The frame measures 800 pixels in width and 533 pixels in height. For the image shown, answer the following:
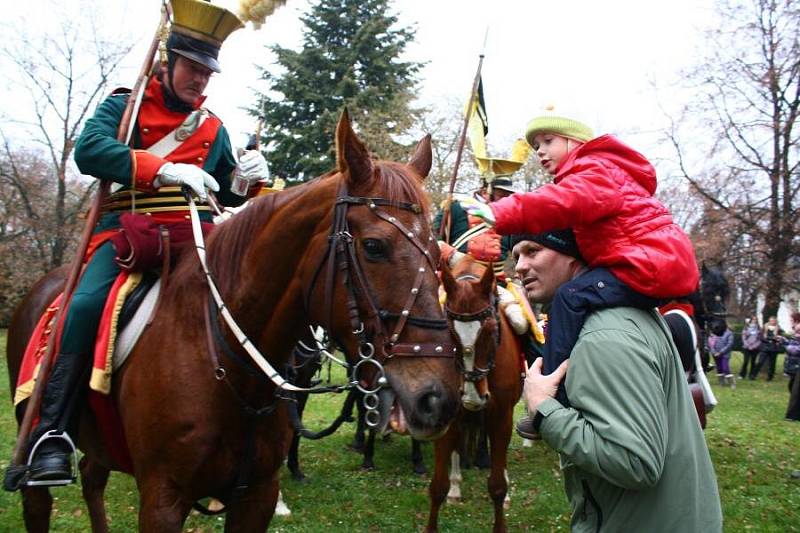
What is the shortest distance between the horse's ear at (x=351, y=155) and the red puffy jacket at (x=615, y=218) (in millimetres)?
728

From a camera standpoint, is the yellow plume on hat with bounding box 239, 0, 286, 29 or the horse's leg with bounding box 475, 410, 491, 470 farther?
Answer: the horse's leg with bounding box 475, 410, 491, 470

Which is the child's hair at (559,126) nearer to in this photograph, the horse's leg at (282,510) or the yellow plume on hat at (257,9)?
the yellow plume on hat at (257,9)

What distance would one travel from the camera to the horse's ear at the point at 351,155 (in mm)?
2580

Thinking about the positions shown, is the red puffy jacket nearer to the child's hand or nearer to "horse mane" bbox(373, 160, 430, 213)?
the child's hand

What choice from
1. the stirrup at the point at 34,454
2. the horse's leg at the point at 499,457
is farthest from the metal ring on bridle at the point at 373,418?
the horse's leg at the point at 499,457

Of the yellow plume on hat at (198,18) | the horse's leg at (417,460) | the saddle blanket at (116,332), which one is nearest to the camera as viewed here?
the saddle blanket at (116,332)

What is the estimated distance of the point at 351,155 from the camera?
2641 mm

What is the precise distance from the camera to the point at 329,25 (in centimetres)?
2948

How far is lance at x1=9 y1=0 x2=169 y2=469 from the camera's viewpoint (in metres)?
3.34

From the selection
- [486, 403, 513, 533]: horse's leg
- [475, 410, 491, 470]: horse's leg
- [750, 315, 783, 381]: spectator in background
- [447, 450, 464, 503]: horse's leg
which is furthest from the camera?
[750, 315, 783, 381]: spectator in background

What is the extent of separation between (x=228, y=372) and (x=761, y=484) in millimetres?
7559

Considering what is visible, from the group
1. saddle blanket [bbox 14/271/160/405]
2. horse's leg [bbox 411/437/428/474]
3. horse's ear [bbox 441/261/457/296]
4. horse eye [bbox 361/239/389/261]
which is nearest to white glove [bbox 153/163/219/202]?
saddle blanket [bbox 14/271/160/405]

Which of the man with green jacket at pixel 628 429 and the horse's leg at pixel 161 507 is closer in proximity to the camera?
the man with green jacket at pixel 628 429

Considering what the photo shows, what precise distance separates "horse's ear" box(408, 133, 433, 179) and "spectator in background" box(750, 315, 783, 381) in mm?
23961
